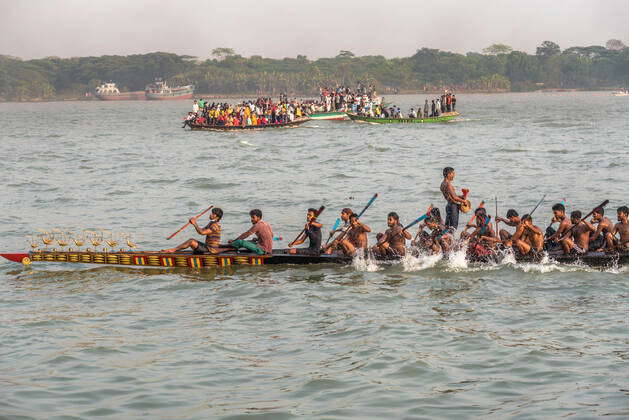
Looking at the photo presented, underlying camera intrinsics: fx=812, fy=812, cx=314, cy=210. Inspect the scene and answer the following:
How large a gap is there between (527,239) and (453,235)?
163 cm

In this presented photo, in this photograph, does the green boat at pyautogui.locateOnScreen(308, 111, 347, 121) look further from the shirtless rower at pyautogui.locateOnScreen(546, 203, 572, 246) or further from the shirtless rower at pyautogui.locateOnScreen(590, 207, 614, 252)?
the shirtless rower at pyautogui.locateOnScreen(590, 207, 614, 252)

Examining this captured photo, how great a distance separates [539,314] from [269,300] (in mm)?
5032

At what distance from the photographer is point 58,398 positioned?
11.0 m

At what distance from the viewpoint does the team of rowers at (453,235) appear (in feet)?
54.8

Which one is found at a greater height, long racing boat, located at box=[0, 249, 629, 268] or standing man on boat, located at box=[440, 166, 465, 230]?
standing man on boat, located at box=[440, 166, 465, 230]

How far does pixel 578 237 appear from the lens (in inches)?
661

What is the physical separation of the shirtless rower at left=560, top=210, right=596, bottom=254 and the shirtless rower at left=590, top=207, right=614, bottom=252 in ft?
0.53

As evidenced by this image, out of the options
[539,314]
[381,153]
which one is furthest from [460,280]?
[381,153]

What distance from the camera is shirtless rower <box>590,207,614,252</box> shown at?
1669 cm

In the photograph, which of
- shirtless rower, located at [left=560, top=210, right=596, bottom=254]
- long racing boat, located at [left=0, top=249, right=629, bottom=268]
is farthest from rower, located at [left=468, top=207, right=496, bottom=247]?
shirtless rower, located at [left=560, top=210, right=596, bottom=254]

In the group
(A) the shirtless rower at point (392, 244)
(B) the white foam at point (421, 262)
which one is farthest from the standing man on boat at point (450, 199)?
(A) the shirtless rower at point (392, 244)

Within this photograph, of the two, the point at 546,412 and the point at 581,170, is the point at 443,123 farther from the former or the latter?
the point at 546,412

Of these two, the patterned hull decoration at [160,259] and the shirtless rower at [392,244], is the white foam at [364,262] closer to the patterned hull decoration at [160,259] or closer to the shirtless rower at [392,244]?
the shirtless rower at [392,244]

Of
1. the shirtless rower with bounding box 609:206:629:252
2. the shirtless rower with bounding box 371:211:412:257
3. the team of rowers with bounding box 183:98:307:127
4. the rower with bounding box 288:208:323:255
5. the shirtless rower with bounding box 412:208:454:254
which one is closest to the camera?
the shirtless rower with bounding box 609:206:629:252
